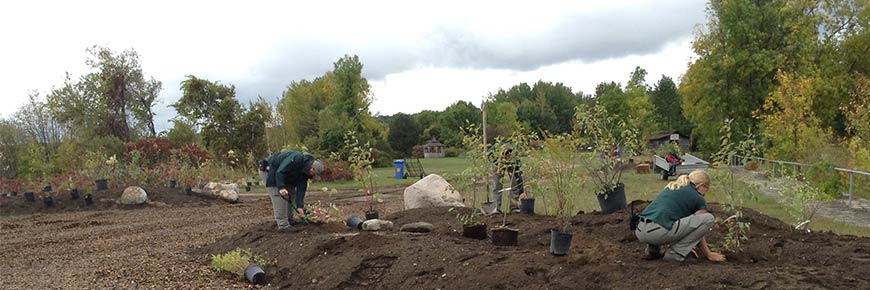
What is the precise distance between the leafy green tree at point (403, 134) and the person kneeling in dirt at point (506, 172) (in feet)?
201

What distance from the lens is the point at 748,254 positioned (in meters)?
5.37

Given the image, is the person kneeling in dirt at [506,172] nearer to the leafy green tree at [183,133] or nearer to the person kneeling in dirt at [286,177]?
the person kneeling in dirt at [286,177]

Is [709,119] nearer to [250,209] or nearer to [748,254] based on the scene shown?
[250,209]

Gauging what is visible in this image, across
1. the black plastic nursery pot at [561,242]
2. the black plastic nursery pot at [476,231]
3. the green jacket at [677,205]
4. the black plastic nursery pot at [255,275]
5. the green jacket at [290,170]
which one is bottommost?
the black plastic nursery pot at [255,275]

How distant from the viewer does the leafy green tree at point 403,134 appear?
2790 inches

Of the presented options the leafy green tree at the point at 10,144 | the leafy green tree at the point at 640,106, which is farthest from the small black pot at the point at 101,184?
the leafy green tree at the point at 640,106

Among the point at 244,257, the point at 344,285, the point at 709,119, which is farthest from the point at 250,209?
the point at 709,119

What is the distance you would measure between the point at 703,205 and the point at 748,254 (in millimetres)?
799

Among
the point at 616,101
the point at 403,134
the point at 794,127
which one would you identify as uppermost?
the point at 616,101

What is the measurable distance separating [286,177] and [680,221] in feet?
Result: 16.8

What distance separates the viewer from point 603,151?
24.4ft

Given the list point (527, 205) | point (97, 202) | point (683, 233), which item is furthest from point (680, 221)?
point (97, 202)

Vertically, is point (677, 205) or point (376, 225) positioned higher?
point (677, 205)

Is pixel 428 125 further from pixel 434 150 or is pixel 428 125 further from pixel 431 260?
pixel 431 260
